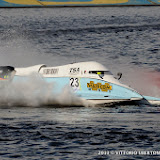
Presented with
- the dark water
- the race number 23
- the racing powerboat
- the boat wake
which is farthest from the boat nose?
the race number 23

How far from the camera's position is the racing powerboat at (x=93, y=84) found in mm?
29641

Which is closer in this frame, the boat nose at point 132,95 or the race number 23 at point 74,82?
the boat nose at point 132,95

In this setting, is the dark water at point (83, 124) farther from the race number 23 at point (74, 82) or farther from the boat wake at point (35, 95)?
the race number 23 at point (74, 82)

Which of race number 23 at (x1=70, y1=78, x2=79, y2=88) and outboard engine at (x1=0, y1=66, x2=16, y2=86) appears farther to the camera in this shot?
outboard engine at (x1=0, y1=66, x2=16, y2=86)

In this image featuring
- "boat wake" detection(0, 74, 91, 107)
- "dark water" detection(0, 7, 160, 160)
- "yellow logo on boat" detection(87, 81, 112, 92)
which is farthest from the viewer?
"boat wake" detection(0, 74, 91, 107)

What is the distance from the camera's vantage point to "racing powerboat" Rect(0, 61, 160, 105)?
1167 inches

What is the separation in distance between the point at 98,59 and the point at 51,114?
2532 centimetres

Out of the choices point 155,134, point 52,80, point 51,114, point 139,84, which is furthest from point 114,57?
point 155,134

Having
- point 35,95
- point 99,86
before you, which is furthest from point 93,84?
point 35,95

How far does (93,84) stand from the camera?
98.4ft

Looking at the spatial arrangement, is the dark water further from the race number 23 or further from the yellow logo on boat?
the race number 23

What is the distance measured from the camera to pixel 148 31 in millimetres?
80000

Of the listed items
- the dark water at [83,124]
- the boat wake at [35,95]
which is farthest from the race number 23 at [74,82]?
the dark water at [83,124]

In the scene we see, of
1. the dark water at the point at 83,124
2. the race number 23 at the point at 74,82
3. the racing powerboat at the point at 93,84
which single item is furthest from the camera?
the race number 23 at the point at 74,82
